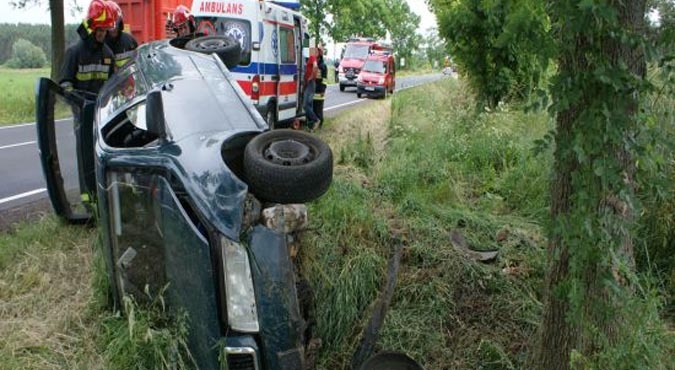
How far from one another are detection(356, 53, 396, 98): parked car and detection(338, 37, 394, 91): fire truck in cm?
341

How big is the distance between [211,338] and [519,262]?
2219 mm

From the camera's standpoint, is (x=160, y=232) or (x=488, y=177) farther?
(x=488, y=177)

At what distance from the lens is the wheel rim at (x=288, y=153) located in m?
2.86

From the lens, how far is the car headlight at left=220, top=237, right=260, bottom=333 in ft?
8.55

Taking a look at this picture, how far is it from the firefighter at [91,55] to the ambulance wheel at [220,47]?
159cm

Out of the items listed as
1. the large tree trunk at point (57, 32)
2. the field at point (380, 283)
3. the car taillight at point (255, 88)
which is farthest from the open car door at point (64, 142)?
the large tree trunk at point (57, 32)

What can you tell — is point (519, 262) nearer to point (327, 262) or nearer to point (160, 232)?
point (327, 262)

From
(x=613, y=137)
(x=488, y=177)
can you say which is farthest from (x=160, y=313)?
(x=488, y=177)

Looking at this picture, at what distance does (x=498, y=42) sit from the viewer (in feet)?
7.53

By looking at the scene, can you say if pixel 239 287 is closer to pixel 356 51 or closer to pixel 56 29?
pixel 56 29

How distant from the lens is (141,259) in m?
3.03

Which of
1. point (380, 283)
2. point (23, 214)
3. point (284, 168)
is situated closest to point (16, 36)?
point (23, 214)

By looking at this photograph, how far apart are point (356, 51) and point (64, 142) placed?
87.1ft

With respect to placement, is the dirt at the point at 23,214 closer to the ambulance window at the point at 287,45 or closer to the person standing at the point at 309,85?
the ambulance window at the point at 287,45
